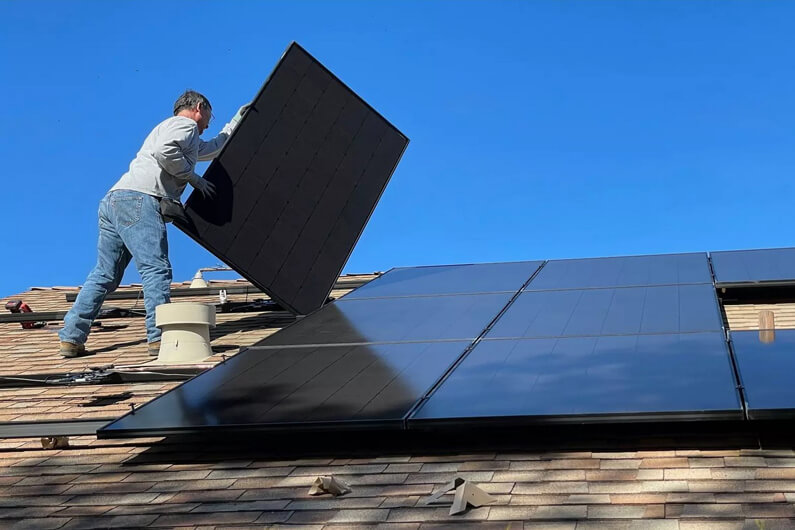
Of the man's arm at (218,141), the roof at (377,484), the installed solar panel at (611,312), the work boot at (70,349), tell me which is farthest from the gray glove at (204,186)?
the roof at (377,484)

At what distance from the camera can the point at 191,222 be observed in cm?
782

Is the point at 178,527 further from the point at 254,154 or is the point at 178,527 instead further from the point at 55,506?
the point at 254,154

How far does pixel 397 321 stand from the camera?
7230 mm

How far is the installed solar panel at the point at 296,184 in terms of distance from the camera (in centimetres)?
812

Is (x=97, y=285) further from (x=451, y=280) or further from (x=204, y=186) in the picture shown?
(x=451, y=280)

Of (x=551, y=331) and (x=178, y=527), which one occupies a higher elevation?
(x=551, y=331)

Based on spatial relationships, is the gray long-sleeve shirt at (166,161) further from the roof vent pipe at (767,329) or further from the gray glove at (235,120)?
the roof vent pipe at (767,329)

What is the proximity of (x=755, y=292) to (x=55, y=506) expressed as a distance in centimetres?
532

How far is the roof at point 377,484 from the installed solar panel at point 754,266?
339cm

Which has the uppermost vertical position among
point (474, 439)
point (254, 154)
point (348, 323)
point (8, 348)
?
point (254, 154)

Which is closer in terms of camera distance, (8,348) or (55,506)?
(55,506)

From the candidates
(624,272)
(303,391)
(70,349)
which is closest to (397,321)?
(303,391)

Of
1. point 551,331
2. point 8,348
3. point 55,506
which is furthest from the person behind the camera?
point 8,348

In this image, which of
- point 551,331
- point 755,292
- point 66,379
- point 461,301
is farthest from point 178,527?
point 755,292
